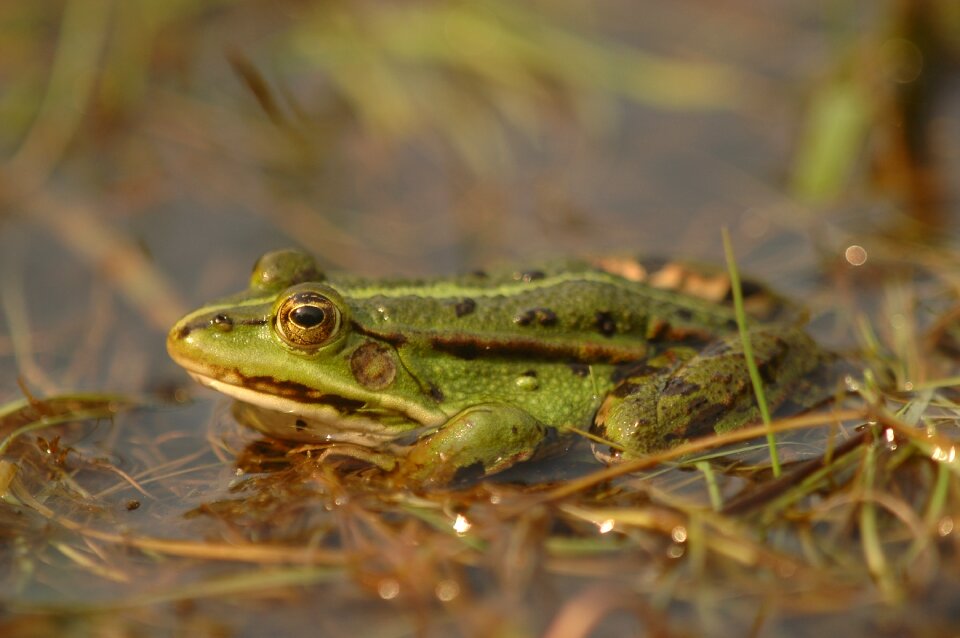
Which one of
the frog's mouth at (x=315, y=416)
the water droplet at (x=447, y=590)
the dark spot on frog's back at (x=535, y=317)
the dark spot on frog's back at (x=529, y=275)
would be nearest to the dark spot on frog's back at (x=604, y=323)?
the dark spot on frog's back at (x=535, y=317)

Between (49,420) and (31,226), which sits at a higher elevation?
(31,226)

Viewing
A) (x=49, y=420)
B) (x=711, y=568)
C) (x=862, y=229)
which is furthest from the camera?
(x=862, y=229)

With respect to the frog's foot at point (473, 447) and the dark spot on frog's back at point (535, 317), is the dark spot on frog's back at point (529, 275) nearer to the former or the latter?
the dark spot on frog's back at point (535, 317)

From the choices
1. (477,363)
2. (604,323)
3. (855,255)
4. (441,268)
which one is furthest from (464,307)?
(855,255)

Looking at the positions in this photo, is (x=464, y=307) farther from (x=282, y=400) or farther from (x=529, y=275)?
(x=282, y=400)

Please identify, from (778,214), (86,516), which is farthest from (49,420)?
(778,214)

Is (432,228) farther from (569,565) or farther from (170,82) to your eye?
(569,565)

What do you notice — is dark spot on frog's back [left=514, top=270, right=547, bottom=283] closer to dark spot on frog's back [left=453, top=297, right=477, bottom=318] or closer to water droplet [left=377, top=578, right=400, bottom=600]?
dark spot on frog's back [left=453, top=297, right=477, bottom=318]
